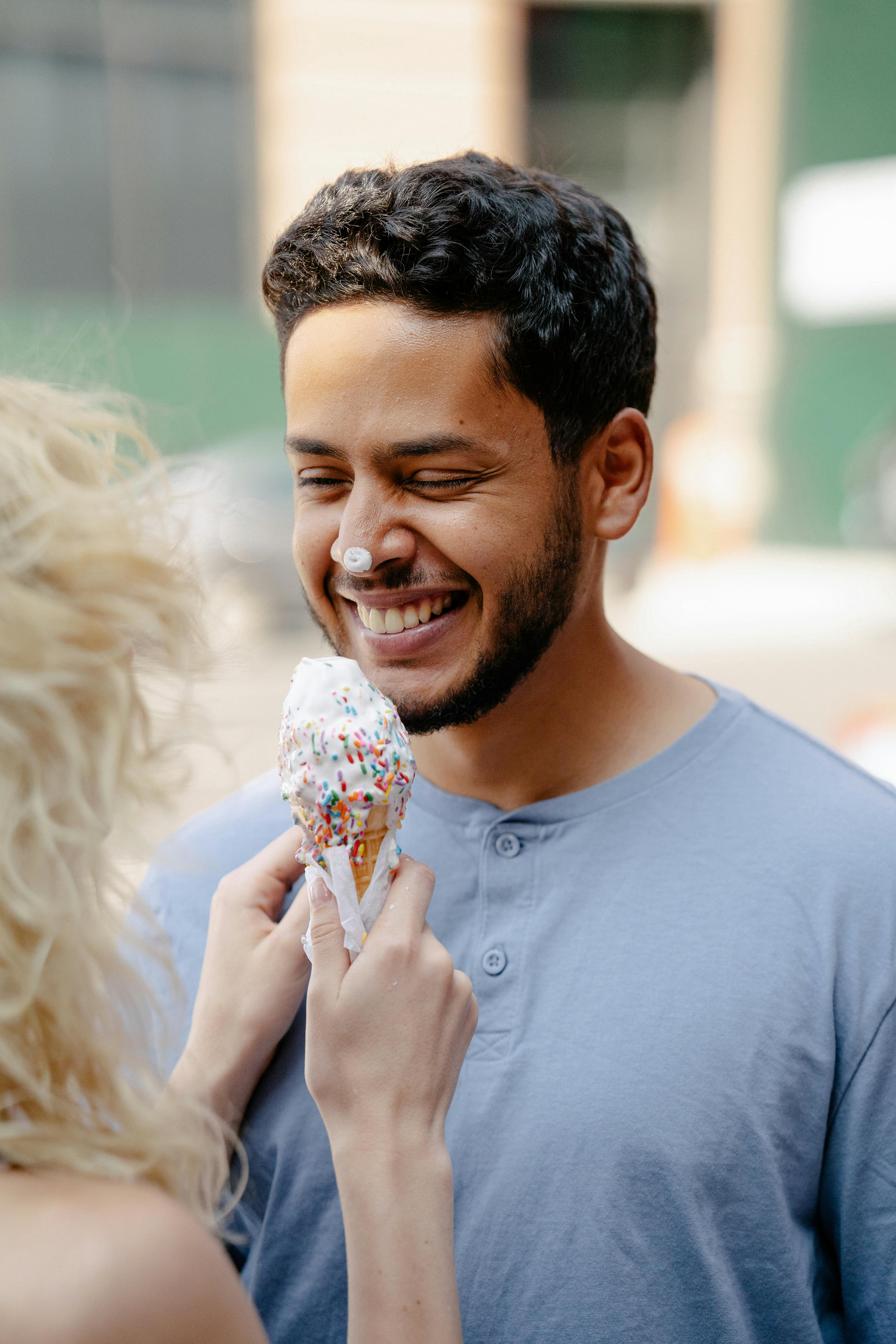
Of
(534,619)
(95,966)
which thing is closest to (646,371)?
(534,619)

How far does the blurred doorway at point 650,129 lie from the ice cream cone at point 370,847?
11386 mm

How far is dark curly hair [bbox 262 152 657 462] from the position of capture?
1911 millimetres

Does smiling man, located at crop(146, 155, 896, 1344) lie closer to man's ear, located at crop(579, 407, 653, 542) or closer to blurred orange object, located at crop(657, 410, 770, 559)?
man's ear, located at crop(579, 407, 653, 542)

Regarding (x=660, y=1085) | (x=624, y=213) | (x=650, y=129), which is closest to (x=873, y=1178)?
(x=660, y=1085)

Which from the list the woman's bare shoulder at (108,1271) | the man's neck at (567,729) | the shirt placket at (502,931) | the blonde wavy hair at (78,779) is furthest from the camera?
the man's neck at (567,729)

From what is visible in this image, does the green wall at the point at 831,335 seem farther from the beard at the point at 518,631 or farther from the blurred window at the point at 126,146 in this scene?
the beard at the point at 518,631

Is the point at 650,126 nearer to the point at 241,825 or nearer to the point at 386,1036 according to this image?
the point at 241,825

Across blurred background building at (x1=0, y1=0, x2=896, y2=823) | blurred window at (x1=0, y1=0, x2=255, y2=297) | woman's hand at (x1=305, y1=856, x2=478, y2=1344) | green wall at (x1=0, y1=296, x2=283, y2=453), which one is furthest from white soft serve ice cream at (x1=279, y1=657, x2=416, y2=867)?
blurred window at (x1=0, y1=0, x2=255, y2=297)

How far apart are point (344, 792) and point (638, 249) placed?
1183mm

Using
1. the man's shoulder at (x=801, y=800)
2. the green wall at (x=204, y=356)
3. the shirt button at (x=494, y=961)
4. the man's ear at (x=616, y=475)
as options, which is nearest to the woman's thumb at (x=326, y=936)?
the shirt button at (x=494, y=961)

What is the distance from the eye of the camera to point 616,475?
2133 millimetres

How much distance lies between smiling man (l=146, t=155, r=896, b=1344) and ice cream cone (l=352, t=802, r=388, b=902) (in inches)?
10.6

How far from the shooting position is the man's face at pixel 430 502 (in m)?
1.88

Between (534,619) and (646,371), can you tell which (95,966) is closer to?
(534,619)
